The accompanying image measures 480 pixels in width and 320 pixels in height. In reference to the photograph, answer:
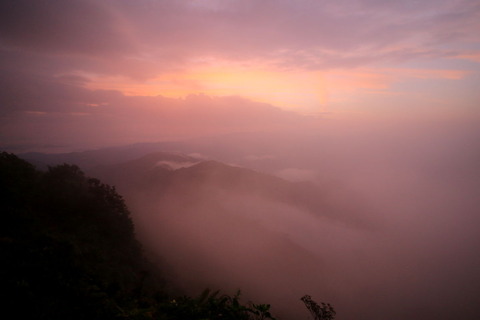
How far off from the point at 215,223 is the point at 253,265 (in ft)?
95.5

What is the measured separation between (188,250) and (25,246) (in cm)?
6877

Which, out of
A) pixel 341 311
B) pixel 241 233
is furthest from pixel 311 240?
pixel 241 233

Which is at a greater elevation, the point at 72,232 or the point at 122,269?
the point at 72,232

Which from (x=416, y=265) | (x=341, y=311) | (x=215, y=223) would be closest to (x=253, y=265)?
(x=215, y=223)

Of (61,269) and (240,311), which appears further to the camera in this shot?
(61,269)

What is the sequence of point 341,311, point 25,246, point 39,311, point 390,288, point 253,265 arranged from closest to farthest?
point 39,311, point 25,246, point 253,265, point 341,311, point 390,288

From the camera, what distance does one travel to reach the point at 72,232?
73.2 feet

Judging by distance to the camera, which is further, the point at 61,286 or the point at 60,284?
the point at 60,284

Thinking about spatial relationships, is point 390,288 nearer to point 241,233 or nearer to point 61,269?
point 241,233

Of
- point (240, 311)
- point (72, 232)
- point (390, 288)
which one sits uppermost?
point (240, 311)

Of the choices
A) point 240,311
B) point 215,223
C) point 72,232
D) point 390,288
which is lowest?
point 390,288

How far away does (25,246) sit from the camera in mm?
10523

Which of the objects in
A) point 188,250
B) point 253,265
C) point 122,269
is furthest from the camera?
point 253,265

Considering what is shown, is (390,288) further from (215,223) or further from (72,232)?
(72,232)
